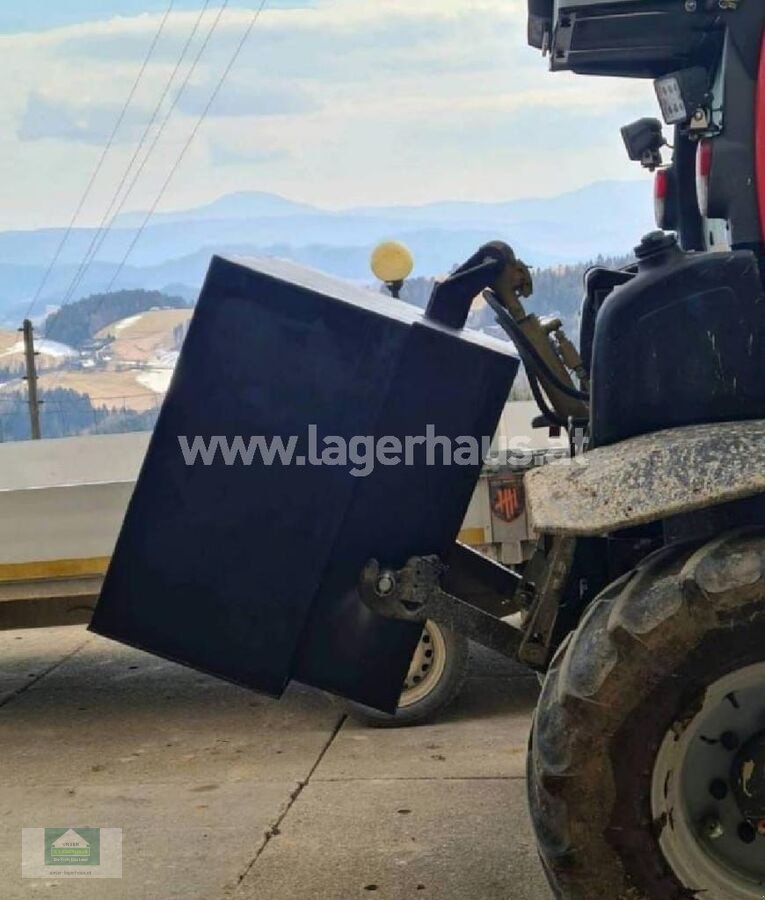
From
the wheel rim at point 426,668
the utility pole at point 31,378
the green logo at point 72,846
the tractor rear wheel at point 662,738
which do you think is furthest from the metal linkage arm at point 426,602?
the utility pole at point 31,378

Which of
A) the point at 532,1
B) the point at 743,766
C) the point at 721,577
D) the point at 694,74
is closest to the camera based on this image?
the point at 721,577

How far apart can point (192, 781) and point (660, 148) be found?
3056 millimetres

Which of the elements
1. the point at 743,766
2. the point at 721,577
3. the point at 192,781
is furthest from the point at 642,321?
the point at 192,781

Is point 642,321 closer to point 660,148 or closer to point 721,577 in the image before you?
point 721,577

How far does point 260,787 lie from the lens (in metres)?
5.13

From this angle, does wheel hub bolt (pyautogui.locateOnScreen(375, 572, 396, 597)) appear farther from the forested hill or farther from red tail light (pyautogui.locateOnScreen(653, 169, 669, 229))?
the forested hill

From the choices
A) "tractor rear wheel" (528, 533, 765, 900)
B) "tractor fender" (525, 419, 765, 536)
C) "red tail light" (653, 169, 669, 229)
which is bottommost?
"tractor rear wheel" (528, 533, 765, 900)

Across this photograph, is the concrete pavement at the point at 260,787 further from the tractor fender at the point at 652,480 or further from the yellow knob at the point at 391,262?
the yellow knob at the point at 391,262

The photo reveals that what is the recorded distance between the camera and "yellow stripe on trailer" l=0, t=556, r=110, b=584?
250 inches

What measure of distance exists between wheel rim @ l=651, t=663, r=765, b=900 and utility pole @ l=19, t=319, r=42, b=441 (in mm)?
8129

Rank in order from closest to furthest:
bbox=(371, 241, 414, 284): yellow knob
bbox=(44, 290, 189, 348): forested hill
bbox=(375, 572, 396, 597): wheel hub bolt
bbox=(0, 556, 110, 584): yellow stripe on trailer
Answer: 1. bbox=(375, 572, 396, 597): wheel hub bolt
2. bbox=(371, 241, 414, 284): yellow knob
3. bbox=(0, 556, 110, 584): yellow stripe on trailer
4. bbox=(44, 290, 189, 348): forested hill

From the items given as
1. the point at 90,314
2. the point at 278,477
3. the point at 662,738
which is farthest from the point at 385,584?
the point at 90,314

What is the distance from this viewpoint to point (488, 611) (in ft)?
13.0

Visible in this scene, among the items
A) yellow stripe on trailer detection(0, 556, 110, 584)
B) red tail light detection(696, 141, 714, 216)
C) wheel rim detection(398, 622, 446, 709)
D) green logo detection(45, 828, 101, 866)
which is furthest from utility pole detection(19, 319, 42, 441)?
red tail light detection(696, 141, 714, 216)
